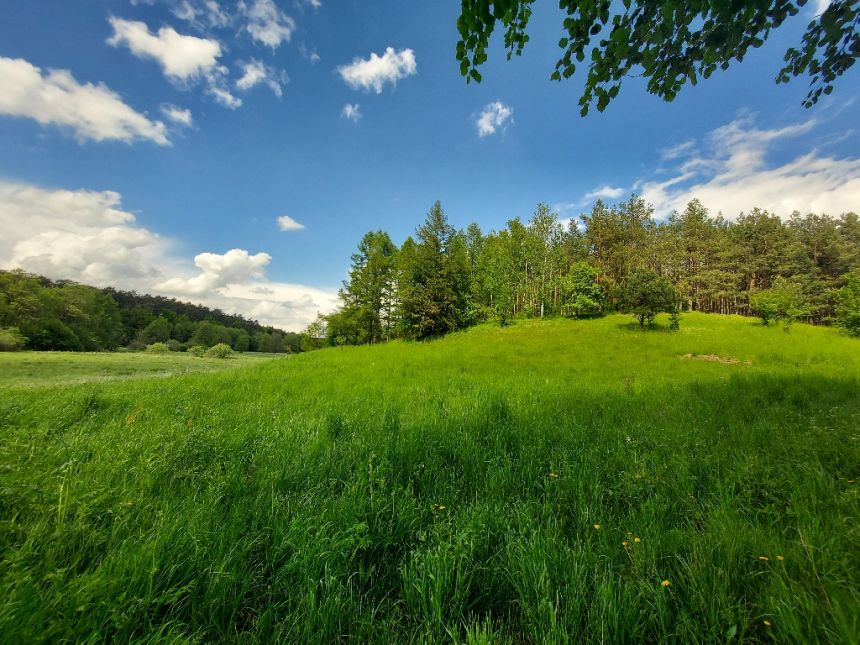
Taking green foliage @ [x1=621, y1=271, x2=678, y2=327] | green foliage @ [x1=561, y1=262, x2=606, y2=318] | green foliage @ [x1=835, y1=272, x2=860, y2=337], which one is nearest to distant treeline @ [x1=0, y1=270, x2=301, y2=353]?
green foliage @ [x1=621, y1=271, x2=678, y2=327]

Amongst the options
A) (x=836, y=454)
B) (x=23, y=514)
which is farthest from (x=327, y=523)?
(x=836, y=454)

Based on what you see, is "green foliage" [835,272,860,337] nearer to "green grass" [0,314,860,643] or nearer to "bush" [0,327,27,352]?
"green grass" [0,314,860,643]

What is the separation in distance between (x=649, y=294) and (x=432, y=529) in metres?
30.3

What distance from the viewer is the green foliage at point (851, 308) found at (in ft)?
64.3

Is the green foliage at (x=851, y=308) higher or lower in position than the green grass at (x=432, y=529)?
higher

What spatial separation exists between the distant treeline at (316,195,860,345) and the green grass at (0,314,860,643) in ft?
95.7

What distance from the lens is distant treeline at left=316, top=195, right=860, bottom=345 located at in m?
35.6

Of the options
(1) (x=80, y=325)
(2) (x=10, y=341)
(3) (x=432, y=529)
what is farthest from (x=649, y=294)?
(1) (x=80, y=325)

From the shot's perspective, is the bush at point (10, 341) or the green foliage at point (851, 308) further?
the bush at point (10, 341)

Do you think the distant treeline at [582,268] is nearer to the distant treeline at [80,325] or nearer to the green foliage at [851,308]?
the green foliage at [851,308]

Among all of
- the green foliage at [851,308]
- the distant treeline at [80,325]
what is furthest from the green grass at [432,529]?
the distant treeline at [80,325]

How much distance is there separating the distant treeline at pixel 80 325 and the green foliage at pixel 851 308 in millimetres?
68833

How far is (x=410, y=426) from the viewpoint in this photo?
4688mm

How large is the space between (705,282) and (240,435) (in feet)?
219
